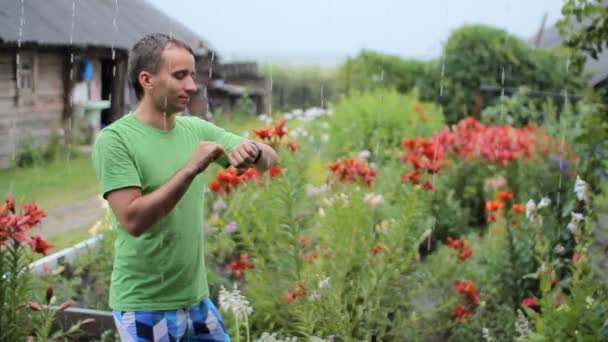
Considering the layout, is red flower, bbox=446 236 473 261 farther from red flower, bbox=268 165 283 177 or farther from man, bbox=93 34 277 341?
man, bbox=93 34 277 341

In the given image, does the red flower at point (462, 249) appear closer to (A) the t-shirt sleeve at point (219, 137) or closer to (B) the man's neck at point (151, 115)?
(A) the t-shirt sleeve at point (219, 137)

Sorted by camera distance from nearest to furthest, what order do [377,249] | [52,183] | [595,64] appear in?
[377,249], [52,183], [595,64]

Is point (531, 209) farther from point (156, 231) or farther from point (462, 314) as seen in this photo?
point (156, 231)

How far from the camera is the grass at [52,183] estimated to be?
9.27 meters

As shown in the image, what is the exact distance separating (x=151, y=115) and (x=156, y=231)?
306 millimetres

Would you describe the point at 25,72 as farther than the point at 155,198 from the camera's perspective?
Yes

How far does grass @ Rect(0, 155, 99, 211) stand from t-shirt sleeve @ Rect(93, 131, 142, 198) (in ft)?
23.0

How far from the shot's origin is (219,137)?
7.91 ft

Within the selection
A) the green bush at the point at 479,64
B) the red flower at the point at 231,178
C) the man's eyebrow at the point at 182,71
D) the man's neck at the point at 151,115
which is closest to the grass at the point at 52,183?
the red flower at the point at 231,178

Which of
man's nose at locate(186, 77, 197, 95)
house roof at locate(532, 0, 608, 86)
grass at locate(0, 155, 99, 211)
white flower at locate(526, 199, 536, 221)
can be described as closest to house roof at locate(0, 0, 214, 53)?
grass at locate(0, 155, 99, 211)

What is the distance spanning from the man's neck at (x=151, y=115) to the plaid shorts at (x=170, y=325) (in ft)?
1.68

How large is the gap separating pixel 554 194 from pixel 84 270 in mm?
2802

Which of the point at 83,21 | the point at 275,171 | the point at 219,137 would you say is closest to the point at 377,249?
the point at 275,171

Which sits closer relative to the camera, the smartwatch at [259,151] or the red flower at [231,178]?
the smartwatch at [259,151]
